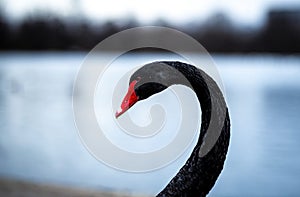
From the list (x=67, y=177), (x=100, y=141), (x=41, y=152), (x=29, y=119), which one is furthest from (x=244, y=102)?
(x=67, y=177)

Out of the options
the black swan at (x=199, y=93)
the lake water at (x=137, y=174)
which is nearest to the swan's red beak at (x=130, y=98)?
the black swan at (x=199, y=93)

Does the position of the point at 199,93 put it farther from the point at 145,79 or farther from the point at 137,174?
the point at 137,174

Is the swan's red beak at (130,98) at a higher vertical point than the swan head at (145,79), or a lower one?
lower

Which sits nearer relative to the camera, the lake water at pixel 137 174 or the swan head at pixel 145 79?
the swan head at pixel 145 79

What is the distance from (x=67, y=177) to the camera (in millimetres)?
5969

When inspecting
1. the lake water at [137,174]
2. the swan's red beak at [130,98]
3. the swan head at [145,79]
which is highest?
the lake water at [137,174]

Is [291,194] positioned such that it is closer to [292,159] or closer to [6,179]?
[292,159]

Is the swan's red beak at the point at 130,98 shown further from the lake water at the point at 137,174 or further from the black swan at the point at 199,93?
the lake water at the point at 137,174

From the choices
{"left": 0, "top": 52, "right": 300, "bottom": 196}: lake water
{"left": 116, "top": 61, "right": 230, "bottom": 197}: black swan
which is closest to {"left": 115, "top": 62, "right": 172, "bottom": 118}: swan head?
{"left": 116, "top": 61, "right": 230, "bottom": 197}: black swan

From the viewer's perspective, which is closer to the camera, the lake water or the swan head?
the swan head

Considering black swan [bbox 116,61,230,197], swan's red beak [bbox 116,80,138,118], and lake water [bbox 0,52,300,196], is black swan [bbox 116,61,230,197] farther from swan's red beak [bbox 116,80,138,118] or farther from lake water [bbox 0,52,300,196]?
lake water [bbox 0,52,300,196]

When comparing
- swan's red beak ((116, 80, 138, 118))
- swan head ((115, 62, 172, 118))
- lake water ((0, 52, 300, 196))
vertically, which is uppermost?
lake water ((0, 52, 300, 196))

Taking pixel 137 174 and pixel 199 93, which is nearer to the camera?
pixel 199 93

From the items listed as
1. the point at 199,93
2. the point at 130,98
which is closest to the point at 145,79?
→ the point at 130,98
